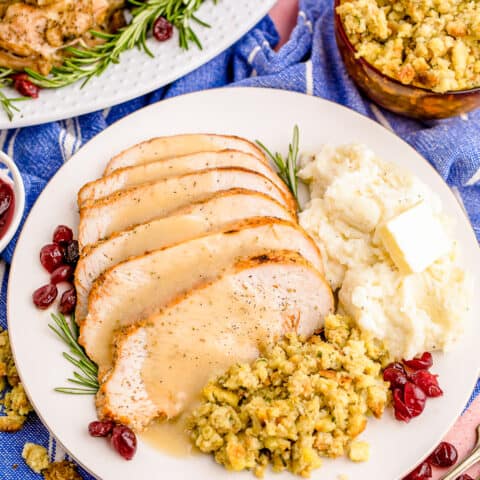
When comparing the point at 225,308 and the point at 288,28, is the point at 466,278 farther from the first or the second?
the point at 288,28

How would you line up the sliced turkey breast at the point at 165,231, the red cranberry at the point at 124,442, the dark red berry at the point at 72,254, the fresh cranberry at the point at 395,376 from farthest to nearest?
1. the dark red berry at the point at 72,254
2. the sliced turkey breast at the point at 165,231
3. the fresh cranberry at the point at 395,376
4. the red cranberry at the point at 124,442

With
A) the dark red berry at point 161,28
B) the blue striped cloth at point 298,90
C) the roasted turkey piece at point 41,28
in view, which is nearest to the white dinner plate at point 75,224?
the blue striped cloth at point 298,90

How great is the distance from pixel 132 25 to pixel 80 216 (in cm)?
151

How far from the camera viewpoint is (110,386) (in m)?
3.88

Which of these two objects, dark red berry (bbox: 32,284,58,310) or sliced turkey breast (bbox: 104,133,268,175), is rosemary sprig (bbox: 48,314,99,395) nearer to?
dark red berry (bbox: 32,284,58,310)

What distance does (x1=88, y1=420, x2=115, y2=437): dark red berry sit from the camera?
12.5 feet

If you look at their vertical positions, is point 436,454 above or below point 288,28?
below

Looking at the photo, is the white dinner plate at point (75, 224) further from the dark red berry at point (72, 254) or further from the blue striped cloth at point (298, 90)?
the blue striped cloth at point (298, 90)

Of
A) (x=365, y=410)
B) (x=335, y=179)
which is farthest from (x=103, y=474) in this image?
(x=335, y=179)

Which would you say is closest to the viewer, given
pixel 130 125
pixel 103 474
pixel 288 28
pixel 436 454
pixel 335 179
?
pixel 103 474

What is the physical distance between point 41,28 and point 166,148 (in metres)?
1.25

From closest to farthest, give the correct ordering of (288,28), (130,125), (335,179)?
(335,179)
(130,125)
(288,28)

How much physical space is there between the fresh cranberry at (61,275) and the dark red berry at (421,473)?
7.31ft

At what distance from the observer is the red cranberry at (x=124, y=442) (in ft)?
12.3
